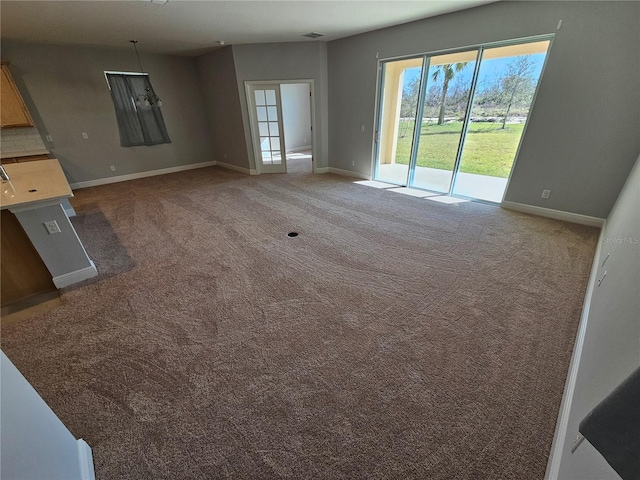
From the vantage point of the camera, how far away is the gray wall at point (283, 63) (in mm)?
5121

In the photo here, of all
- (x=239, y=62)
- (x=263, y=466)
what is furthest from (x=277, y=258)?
(x=239, y=62)

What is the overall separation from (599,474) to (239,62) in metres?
6.63

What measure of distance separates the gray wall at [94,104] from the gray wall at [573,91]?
5195 millimetres

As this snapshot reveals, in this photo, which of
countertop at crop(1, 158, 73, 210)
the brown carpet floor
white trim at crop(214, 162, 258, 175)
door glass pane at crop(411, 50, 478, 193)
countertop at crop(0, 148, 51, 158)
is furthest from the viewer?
white trim at crop(214, 162, 258, 175)

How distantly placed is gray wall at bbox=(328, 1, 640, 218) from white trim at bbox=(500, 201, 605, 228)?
6cm

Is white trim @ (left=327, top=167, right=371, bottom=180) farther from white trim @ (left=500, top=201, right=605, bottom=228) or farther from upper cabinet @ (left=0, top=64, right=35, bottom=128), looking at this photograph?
upper cabinet @ (left=0, top=64, right=35, bottom=128)

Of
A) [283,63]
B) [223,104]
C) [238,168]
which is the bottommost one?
[238,168]

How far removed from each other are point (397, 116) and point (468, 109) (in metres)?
2.32

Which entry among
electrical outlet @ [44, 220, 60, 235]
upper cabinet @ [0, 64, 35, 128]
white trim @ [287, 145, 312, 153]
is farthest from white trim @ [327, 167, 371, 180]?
upper cabinet @ [0, 64, 35, 128]

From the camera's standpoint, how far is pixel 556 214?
11.4 feet

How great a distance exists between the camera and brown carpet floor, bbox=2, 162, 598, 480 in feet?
4.08

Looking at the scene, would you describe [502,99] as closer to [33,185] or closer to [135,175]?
[33,185]

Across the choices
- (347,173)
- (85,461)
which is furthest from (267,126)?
(85,461)

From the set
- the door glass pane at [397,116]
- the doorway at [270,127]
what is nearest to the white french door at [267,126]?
the doorway at [270,127]
